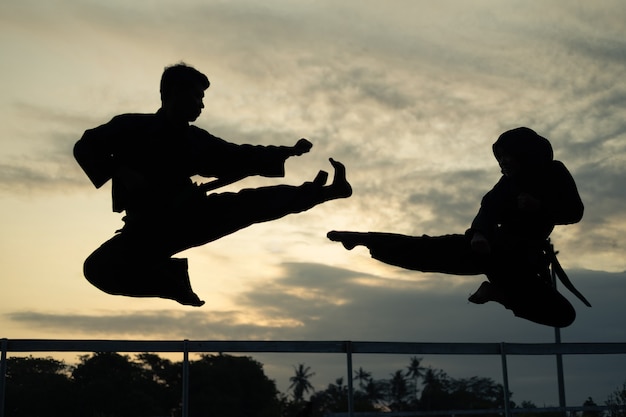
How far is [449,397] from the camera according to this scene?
12838 cm

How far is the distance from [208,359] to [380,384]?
5536 centimetres

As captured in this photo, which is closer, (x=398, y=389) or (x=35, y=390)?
(x=35, y=390)

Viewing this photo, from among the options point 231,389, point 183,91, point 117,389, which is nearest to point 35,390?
point 117,389

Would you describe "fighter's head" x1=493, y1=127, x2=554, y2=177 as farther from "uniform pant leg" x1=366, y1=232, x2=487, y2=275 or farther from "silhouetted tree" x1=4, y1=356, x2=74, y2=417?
"silhouetted tree" x1=4, y1=356, x2=74, y2=417

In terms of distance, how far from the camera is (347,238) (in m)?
7.28

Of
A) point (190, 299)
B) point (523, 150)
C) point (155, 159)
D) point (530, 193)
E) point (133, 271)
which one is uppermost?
point (523, 150)

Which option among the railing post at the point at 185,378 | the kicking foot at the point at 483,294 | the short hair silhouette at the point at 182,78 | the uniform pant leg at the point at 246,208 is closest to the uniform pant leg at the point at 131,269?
the uniform pant leg at the point at 246,208

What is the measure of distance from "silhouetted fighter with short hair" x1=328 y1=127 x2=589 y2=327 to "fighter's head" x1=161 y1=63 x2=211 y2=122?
162 cm

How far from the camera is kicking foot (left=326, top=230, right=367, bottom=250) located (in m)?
7.27

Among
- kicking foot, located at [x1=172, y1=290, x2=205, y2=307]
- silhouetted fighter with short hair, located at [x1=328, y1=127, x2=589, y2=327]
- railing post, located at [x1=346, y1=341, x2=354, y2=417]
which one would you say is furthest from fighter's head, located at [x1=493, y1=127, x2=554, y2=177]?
railing post, located at [x1=346, y1=341, x2=354, y2=417]

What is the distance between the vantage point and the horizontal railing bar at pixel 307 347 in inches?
442

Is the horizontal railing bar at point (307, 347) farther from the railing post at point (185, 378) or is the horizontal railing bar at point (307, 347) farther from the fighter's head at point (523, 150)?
the fighter's head at point (523, 150)

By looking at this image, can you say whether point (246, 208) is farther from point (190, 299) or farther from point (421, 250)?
point (421, 250)

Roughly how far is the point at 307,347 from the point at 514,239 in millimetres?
5417
